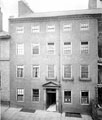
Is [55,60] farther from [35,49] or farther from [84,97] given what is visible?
[84,97]

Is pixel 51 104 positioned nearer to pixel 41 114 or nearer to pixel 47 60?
pixel 41 114

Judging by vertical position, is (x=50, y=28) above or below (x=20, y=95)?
above

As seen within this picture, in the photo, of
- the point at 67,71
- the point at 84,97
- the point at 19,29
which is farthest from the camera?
the point at 19,29

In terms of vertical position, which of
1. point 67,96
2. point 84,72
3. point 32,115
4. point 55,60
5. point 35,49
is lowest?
point 32,115

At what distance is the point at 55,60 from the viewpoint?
15.2m

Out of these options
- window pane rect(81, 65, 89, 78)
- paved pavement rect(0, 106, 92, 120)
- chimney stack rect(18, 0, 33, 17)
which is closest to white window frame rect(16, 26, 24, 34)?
chimney stack rect(18, 0, 33, 17)

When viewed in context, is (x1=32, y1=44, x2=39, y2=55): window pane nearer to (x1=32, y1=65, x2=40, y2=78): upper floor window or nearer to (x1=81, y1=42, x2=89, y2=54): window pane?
(x1=32, y1=65, x2=40, y2=78): upper floor window

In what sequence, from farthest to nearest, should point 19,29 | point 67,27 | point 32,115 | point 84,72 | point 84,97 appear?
1. point 19,29
2. point 67,27
3. point 84,72
4. point 84,97
5. point 32,115

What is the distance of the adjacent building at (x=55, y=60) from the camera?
14547 mm

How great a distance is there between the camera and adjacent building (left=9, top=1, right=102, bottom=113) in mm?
14547

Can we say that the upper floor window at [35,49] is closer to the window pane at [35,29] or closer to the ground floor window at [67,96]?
the window pane at [35,29]

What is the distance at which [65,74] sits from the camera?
592 inches

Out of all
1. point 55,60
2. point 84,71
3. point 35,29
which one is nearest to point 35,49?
point 35,29

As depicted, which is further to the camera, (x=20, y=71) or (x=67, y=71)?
(x=20, y=71)
